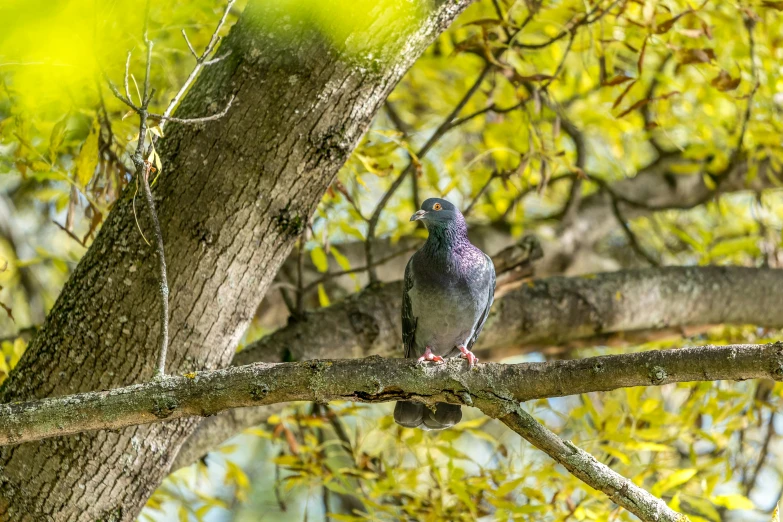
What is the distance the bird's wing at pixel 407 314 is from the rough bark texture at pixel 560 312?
201 mm

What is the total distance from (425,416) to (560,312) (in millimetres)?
1363

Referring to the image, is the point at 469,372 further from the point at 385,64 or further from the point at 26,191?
the point at 26,191

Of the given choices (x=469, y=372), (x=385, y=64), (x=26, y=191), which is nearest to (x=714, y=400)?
(x=469, y=372)

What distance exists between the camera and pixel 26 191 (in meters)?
5.18

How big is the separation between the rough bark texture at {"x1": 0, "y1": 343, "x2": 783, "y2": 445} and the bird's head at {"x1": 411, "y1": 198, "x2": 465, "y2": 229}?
156 cm

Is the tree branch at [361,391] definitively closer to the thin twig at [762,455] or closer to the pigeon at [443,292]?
the pigeon at [443,292]

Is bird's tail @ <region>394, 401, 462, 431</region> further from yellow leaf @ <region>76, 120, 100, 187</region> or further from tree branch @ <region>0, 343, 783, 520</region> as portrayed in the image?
yellow leaf @ <region>76, 120, 100, 187</region>

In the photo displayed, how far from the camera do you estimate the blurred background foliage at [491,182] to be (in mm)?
2936

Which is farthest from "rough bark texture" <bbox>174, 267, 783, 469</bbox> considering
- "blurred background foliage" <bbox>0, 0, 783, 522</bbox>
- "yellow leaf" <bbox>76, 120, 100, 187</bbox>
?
"yellow leaf" <bbox>76, 120, 100, 187</bbox>

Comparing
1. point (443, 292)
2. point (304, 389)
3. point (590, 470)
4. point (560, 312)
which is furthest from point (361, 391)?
point (560, 312)

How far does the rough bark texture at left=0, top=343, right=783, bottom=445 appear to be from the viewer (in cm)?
209

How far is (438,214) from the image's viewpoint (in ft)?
12.2

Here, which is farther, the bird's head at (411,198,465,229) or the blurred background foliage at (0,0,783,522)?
the bird's head at (411,198,465,229)

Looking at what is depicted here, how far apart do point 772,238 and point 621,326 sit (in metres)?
1.37
